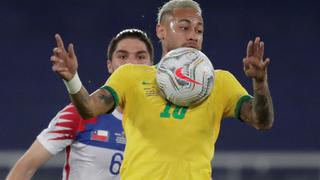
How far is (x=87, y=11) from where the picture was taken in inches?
477

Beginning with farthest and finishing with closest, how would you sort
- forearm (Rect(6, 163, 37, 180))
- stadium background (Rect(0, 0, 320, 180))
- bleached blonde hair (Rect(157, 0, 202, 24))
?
stadium background (Rect(0, 0, 320, 180)) < forearm (Rect(6, 163, 37, 180)) < bleached blonde hair (Rect(157, 0, 202, 24))

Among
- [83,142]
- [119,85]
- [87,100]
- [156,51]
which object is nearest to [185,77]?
[119,85]

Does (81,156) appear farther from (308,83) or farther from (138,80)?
(308,83)

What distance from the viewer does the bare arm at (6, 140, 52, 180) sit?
4.45 meters

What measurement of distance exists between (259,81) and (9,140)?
838cm

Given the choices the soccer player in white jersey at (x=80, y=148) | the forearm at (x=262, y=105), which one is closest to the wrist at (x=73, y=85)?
the forearm at (x=262, y=105)

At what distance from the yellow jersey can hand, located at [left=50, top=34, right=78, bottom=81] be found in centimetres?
22

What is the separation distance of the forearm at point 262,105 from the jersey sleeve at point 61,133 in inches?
61.2

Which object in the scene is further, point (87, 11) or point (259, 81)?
point (87, 11)

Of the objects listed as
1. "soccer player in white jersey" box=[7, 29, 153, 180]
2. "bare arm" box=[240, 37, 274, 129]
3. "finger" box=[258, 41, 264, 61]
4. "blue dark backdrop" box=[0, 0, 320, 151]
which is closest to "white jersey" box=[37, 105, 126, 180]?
"soccer player in white jersey" box=[7, 29, 153, 180]

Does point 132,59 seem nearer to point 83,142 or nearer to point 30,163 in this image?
point 83,142

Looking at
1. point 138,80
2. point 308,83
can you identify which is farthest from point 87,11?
point 138,80

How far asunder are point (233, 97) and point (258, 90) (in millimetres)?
214

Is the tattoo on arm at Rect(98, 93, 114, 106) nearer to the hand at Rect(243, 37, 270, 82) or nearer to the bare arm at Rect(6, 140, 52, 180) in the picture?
the hand at Rect(243, 37, 270, 82)
